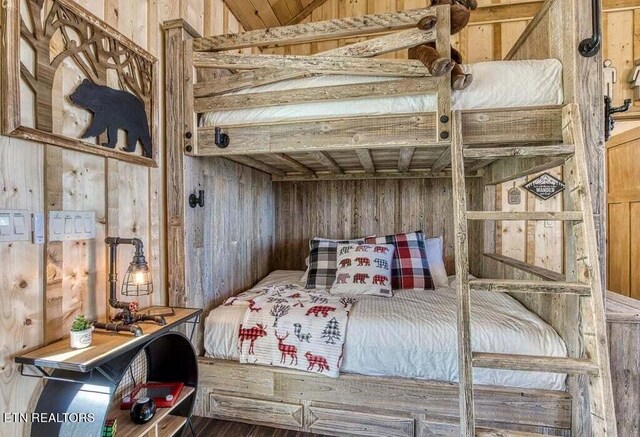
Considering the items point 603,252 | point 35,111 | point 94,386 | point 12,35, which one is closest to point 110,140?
point 35,111

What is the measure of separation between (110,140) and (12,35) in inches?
18.6

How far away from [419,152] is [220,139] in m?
1.25

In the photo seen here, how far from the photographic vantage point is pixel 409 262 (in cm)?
254

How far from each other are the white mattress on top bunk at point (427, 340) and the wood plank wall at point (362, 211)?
1.21 meters

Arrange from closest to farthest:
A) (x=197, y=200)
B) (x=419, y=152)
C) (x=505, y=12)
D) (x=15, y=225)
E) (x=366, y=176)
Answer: (x=15, y=225), (x=197, y=200), (x=419, y=152), (x=505, y=12), (x=366, y=176)

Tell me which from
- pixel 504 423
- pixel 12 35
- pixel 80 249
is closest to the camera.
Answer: pixel 12 35

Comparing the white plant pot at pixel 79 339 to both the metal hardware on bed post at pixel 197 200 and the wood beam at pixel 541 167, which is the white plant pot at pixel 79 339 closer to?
the metal hardware on bed post at pixel 197 200

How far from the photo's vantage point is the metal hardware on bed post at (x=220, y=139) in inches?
68.9

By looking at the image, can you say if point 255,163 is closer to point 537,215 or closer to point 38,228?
point 38,228

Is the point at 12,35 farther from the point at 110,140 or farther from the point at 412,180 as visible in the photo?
the point at 412,180

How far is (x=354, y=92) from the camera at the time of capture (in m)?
1.55

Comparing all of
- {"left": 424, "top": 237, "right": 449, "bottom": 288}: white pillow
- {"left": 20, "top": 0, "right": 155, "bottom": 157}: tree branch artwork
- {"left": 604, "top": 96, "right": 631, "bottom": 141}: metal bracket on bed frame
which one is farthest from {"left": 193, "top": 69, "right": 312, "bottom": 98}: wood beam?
{"left": 424, "top": 237, "right": 449, "bottom": 288}: white pillow

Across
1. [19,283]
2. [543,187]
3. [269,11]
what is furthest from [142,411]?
[269,11]

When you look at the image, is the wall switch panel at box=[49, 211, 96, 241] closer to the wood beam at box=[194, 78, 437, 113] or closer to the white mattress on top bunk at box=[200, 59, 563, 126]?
the wood beam at box=[194, 78, 437, 113]
